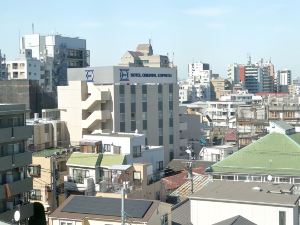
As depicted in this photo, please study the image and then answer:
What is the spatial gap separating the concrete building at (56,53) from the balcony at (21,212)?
2445 inches

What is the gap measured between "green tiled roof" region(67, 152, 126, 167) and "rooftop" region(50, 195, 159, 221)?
8517 mm

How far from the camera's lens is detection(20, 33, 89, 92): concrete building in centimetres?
9300

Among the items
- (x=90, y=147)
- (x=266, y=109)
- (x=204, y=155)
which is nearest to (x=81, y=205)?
(x=90, y=147)

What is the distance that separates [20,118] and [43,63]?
62.5 metres

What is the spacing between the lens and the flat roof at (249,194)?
69.6 ft

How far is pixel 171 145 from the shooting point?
A: 49.5 m

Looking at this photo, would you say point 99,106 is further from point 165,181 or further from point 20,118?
point 20,118

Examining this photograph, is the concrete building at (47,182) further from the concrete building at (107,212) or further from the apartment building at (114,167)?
the concrete building at (107,212)

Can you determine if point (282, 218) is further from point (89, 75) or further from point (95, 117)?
point (89, 75)

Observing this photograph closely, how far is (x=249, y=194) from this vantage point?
878 inches

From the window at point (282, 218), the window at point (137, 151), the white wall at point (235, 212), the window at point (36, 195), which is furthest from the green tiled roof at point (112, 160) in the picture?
the window at point (282, 218)

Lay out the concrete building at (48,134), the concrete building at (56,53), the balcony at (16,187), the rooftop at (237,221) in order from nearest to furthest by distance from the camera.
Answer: the rooftop at (237,221) < the balcony at (16,187) < the concrete building at (48,134) < the concrete building at (56,53)

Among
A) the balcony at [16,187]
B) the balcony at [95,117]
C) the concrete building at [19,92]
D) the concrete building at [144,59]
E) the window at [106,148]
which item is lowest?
the balcony at [16,187]

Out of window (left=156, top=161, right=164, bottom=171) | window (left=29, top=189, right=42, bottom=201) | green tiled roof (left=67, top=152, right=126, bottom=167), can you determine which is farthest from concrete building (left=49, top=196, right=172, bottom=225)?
window (left=156, top=161, right=164, bottom=171)
